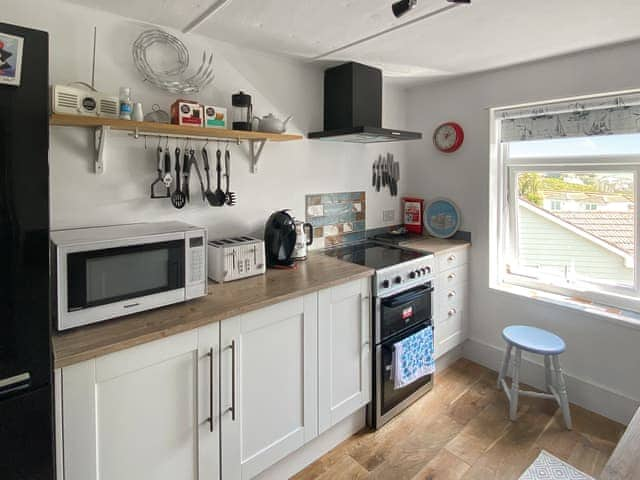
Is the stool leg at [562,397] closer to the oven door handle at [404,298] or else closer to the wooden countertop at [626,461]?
the oven door handle at [404,298]

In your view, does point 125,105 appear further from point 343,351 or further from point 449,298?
point 449,298

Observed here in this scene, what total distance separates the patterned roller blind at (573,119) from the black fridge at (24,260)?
2.61m

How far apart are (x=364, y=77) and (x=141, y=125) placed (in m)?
1.43

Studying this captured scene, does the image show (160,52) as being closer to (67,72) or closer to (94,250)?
(67,72)

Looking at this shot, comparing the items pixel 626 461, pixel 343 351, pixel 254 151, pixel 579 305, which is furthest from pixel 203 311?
pixel 579 305

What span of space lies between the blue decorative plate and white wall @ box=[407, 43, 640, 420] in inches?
2.5

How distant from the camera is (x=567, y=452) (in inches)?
78.7

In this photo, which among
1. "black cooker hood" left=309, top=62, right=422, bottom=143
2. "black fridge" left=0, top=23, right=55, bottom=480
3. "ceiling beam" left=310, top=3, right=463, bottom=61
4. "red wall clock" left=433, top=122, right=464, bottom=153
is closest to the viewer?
"black fridge" left=0, top=23, right=55, bottom=480

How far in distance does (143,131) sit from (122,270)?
0.71 m

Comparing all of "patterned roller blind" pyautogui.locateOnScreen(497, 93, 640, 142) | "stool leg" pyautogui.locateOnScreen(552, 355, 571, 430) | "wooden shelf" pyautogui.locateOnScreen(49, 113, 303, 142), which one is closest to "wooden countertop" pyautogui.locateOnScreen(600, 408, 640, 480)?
"stool leg" pyautogui.locateOnScreen(552, 355, 571, 430)

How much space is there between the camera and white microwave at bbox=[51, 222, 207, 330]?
1282 millimetres

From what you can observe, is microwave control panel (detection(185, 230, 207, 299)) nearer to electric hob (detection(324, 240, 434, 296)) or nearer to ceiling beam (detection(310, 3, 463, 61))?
electric hob (detection(324, 240, 434, 296))

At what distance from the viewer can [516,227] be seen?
281 cm

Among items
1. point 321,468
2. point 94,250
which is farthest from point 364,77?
point 321,468
